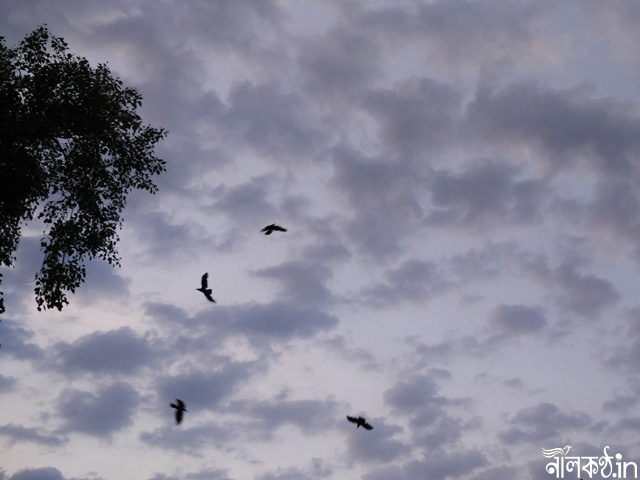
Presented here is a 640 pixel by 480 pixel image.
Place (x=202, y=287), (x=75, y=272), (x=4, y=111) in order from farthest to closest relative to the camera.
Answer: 1. (x=75, y=272)
2. (x=4, y=111)
3. (x=202, y=287)

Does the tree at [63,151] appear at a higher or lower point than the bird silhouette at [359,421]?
higher

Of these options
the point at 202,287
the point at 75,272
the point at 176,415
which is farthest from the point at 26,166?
the point at 176,415

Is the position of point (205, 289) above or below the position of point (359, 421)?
above

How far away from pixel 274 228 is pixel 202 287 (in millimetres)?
3188

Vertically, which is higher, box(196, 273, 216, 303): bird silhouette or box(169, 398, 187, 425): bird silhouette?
box(196, 273, 216, 303): bird silhouette

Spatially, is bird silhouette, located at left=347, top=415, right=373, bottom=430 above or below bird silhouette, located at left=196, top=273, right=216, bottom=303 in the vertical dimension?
below

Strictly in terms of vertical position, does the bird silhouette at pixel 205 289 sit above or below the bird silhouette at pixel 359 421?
above

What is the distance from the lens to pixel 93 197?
29.2 metres

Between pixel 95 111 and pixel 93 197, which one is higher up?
pixel 95 111

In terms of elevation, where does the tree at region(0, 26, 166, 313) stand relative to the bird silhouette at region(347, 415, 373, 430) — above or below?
above

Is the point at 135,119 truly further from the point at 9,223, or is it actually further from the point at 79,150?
the point at 9,223

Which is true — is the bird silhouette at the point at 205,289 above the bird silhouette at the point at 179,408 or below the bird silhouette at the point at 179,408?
above

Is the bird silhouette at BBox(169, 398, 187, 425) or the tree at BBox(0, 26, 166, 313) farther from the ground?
the tree at BBox(0, 26, 166, 313)

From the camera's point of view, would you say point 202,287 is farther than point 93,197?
No
